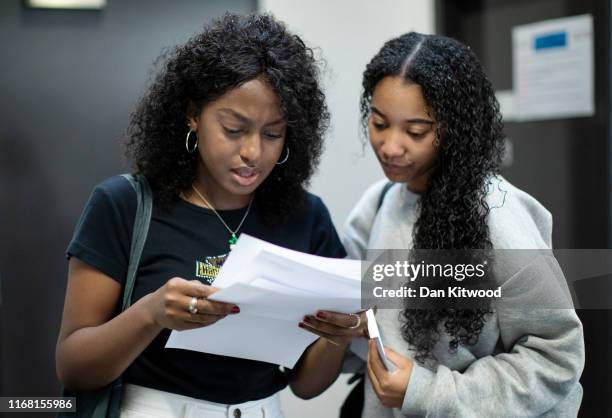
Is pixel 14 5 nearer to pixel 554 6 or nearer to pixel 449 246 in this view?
pixel 449 246

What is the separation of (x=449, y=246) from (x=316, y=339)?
329 mm

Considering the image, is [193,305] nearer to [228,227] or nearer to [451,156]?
[228,227]

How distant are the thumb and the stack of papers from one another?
0.15 m

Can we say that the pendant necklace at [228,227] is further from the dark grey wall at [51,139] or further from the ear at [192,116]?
the dark grey wall at [51,139]

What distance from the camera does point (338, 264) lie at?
1054 millimetres

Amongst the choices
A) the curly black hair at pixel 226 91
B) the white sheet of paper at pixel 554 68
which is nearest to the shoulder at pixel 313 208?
the curly black hair at pixel 226 91

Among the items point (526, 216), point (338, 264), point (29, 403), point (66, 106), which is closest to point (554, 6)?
point (526, 216)

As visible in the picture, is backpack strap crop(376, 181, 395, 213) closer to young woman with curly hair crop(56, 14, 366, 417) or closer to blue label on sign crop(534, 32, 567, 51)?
young woman with curly hair crop(56, 14, 366, 417)

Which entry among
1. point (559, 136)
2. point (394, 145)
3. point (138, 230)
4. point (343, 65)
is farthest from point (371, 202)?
point (559, 136)

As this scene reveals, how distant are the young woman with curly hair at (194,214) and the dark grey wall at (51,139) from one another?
1.09 m

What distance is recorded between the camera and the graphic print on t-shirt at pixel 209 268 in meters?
1.27

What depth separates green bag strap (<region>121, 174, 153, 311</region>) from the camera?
123cm

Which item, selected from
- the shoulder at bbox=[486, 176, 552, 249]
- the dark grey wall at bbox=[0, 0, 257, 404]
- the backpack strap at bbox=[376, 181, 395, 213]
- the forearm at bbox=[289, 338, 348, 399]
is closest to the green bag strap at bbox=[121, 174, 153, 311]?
the forearm at bbox=[289, 338, 348, 399]

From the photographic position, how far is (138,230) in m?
1.25
